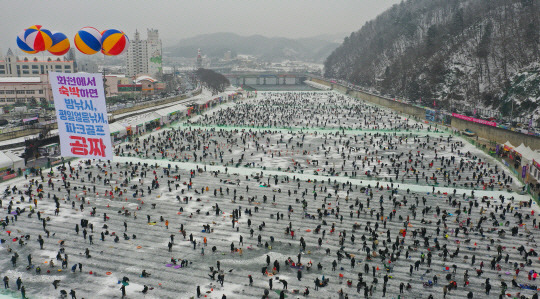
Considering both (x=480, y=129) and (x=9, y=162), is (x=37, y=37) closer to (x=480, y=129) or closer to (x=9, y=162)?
(x=9, y=162)

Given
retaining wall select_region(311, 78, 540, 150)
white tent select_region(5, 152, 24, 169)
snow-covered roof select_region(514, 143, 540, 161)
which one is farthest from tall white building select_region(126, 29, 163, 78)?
snow-covered roof select_region(514, 143, 540, 161)

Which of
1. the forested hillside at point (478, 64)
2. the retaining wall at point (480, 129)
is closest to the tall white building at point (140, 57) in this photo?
the forested hillside at point (478, 64)

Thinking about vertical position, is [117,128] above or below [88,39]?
below

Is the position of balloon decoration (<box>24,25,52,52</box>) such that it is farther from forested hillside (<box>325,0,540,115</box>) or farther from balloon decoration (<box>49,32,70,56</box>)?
forested hillside (<box>325,0,540,115</box>)

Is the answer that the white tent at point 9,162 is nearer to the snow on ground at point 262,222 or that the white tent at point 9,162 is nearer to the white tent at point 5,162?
the white tent at point 5,162

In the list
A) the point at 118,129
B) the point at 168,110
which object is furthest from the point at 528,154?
the point at 168,110

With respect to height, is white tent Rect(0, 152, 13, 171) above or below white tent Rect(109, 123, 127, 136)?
below
